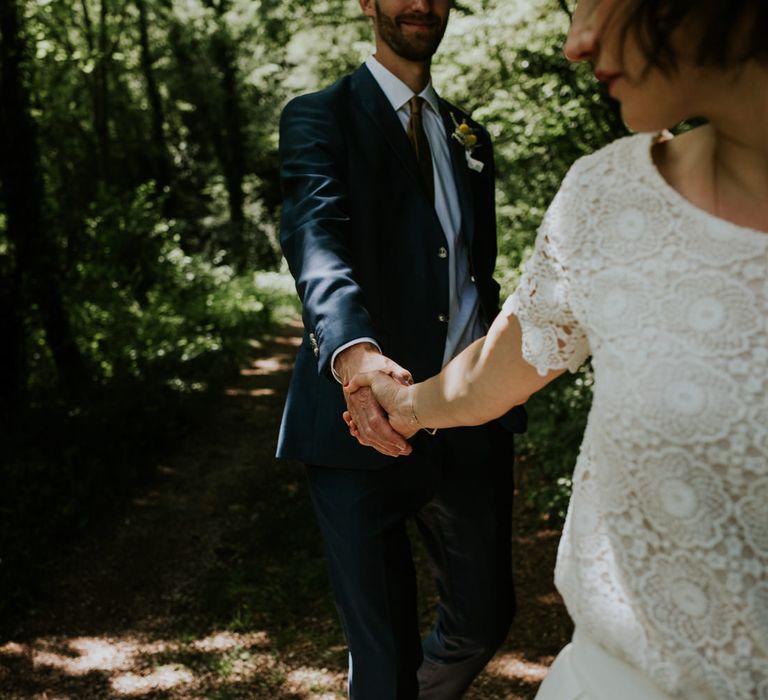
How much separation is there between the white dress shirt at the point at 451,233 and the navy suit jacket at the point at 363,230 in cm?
5

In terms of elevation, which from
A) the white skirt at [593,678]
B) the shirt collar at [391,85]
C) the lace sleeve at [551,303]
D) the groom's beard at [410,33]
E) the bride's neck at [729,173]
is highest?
the groom's beard at [410,33]

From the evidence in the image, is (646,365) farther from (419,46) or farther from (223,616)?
(223,616)

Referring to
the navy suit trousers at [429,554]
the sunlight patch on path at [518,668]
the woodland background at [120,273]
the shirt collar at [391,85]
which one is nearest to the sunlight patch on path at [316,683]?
the sunlight patch on path at [518,668]

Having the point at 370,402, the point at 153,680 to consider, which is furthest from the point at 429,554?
the point at 153,680

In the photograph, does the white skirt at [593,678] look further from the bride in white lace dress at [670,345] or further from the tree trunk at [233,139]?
the tree trunk at [233,139]

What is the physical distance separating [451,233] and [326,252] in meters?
0.58

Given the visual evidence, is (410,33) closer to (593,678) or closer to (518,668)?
(593,678)

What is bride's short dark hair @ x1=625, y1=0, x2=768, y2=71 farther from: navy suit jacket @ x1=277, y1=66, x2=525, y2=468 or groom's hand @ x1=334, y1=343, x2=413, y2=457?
navy suit jacket @ x1=277, y1=66, x2=525, y2=468

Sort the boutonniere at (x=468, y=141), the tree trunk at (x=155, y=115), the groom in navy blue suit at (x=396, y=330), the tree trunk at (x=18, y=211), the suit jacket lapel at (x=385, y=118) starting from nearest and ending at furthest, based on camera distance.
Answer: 1. the groom in navy blue suit at (x=396, y=330)
2. the suit jacket lapel at (x=385, y=118)
3. the boutonniere at (x=468, y=141)
4. the tree trunk at (x=18, y=211)
5. the tree trunk at (x=155, y=115)

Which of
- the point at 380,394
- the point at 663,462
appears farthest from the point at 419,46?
the point at 663,462

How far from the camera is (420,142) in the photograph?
2.92m

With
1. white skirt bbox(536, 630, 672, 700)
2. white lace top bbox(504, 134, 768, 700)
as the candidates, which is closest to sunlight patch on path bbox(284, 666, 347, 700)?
white skirt bbox(536, 630, 672, 700)

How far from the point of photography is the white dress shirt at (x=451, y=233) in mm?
2895

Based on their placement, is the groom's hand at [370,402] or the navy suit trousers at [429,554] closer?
the groom's hand at [370,402]
